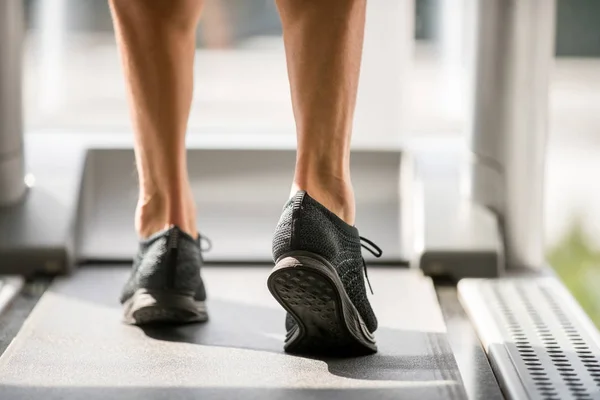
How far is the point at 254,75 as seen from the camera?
2.60 m

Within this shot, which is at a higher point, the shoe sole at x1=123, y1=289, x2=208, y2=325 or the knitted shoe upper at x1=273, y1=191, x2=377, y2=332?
the knitted shoe upper at x1=273, y1=191, x2=377, y2=332

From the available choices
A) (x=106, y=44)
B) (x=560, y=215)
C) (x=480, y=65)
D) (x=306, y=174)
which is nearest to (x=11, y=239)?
(x=106, y=44)

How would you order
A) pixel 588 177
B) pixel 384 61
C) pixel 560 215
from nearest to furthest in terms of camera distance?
pixel 384 61, pixel 560 215, pixel 588 177

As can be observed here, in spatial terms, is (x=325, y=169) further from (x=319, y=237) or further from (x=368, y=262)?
(x=368, y=262)

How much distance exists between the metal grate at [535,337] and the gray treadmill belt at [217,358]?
3.3 inches

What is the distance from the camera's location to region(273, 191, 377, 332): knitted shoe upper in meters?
1.44

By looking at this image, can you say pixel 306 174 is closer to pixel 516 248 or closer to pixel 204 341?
pixel 204 341

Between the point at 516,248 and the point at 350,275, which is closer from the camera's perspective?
the point at 350,275

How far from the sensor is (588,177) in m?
3.73

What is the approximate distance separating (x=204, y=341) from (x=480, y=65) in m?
0.99

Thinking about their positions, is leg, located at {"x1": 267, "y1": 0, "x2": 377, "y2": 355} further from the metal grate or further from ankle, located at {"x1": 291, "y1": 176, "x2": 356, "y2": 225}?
the metal grate

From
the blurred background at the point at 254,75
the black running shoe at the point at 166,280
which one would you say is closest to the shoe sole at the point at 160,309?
the black running shoe at the point at 166,280

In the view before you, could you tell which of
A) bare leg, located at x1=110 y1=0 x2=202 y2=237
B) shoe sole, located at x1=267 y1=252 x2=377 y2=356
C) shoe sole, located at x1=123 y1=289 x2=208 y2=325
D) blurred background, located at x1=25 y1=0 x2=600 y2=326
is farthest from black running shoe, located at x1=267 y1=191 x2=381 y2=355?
blurred background, located at x1=25 y1=0 x2=600 y2=326

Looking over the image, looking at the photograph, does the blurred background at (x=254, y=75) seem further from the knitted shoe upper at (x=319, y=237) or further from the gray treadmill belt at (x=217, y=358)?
the knitted shoe upper at (x=319, y=237)
